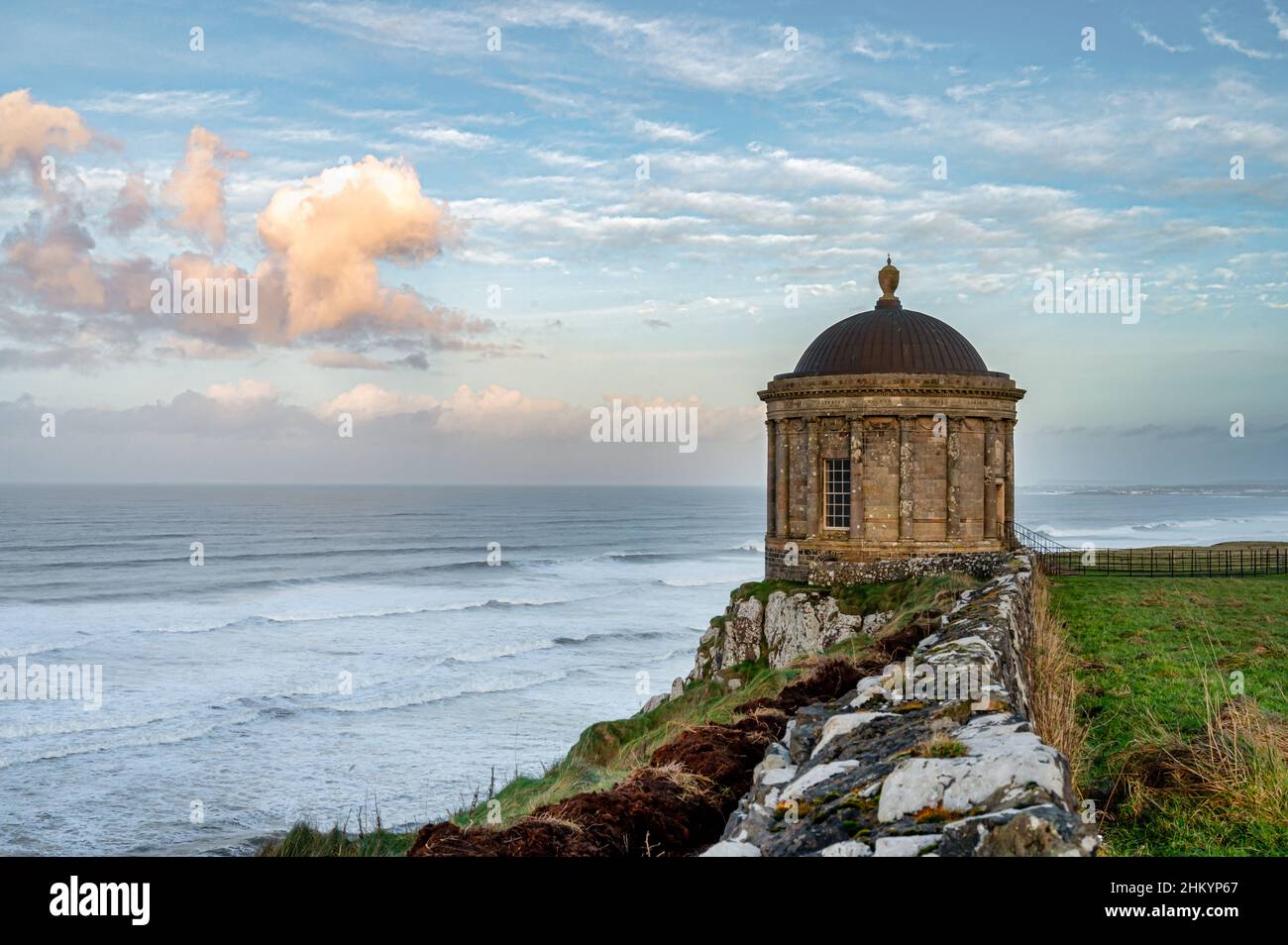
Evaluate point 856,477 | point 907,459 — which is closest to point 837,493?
point 856,477

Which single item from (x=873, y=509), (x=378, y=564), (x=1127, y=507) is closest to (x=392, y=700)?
(x=873, y=509)

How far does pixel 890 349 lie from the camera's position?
29.0m

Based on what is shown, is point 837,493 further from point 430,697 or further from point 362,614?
point 362,614

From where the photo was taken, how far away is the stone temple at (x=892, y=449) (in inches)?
1115

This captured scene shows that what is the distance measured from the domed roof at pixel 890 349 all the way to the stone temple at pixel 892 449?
37 mm

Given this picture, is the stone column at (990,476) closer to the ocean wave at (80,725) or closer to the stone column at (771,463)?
the stone column at (771,463)

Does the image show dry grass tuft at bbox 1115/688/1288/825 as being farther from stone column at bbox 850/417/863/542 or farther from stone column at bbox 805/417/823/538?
stone column at bbox 805/417/823/538

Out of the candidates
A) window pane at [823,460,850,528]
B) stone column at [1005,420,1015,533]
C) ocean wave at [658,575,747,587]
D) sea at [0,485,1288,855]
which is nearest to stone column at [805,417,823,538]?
window pane at [823,460,850,528]

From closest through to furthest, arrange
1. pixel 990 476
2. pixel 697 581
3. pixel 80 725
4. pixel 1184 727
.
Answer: pixel 1184 727, pixel 990 476, pixel 80 725, pixel 697 581

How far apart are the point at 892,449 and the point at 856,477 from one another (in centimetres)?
128

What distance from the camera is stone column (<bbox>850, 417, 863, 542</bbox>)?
2841 centimetres

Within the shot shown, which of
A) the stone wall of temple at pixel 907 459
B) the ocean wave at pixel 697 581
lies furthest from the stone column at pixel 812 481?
the ocean wave at pixel 697 581
